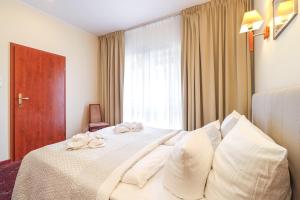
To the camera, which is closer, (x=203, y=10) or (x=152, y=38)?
(x=203, y=10)

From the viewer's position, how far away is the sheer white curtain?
3260 mm

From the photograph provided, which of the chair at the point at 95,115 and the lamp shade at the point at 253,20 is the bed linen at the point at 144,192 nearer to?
the lamp shade at the point at 253,20

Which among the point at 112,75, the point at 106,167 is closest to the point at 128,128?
the point at 106,167

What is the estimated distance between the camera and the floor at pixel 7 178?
1768mm

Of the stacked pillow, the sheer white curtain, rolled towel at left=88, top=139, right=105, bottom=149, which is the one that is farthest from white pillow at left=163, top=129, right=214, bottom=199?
the sheer white curtain

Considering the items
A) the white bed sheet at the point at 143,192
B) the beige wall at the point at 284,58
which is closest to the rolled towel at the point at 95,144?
the white bed sheet at the point at 143,192

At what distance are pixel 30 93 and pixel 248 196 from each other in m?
3.33

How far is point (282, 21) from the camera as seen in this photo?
1261mm

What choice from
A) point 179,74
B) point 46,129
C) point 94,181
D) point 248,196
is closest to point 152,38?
point 179,74

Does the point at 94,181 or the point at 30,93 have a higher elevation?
the point at 30,93

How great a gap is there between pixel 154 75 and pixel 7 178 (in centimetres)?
282

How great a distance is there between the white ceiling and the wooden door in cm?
82

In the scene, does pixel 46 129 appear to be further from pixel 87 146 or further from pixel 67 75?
pixel 87 146

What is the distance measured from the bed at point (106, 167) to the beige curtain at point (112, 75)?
229 centimetres
